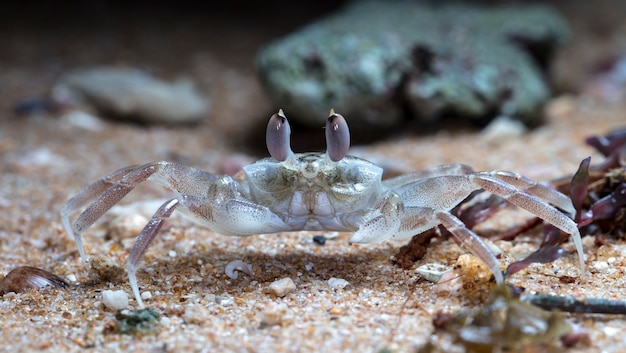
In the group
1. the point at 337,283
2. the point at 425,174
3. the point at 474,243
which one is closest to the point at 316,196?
the point at 337,283

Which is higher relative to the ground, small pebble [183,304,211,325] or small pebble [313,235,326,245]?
small pebble [313,235,326,245]

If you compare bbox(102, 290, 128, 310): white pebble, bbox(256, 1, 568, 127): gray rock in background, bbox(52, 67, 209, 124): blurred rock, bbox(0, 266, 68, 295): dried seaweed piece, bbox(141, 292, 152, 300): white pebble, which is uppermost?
bbox(256, 1, 568, 127): gray rock in background

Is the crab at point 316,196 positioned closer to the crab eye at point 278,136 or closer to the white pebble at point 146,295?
the crab eye at point 278,136

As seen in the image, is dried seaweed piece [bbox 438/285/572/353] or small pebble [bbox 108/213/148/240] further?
small pebble [bbox 108/213/148/240]

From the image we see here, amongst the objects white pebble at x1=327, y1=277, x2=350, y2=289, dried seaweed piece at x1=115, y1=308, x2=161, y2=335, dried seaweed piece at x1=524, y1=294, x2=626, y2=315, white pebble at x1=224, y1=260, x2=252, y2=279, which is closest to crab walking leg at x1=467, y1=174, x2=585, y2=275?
dried seaweed piece at x1=524, y1=294, x2=626, y2=315

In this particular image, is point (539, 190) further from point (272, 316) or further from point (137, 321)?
point (137, 321)

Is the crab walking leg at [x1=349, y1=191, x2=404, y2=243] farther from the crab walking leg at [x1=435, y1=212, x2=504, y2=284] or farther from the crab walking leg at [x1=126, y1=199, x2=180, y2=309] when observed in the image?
the crab walking leg at [x1=126, y1=199, x2=180, y2=309]

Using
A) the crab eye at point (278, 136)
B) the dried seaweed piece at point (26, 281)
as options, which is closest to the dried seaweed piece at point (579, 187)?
the crab eye at point (278, 136)
